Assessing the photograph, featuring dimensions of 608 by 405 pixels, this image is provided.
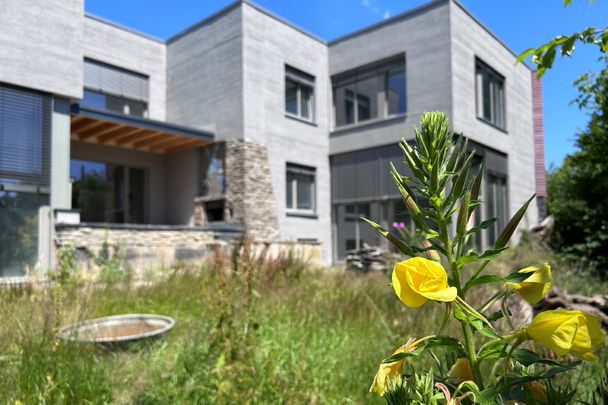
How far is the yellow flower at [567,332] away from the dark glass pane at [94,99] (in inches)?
620

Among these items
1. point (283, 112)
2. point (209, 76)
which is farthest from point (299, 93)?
point (209, 76)

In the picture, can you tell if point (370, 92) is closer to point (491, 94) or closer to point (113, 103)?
point (491, 94)

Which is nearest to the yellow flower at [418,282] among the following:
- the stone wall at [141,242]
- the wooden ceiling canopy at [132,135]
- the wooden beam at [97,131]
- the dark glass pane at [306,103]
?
the stone wall at [141,242]

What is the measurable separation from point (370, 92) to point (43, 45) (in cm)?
981

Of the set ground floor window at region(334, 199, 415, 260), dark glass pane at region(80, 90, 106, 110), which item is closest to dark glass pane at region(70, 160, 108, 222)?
dark glass pane at region(80, 90, 106, 110)

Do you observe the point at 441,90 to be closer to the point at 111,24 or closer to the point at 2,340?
the point at 111,24

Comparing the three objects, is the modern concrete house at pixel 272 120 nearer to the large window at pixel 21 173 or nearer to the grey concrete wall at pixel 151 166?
the grey concrete wall at pixel 151 166

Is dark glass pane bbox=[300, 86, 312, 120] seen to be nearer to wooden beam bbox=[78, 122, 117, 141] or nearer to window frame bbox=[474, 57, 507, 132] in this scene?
window frame bbox=[474, 57, 507, 132]

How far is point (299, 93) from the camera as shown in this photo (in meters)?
16.3

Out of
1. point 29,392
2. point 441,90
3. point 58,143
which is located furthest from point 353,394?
point 441,90

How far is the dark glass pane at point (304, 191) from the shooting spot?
1590 centimetres

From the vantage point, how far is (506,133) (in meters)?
17.1

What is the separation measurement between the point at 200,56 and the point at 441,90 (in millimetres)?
7753

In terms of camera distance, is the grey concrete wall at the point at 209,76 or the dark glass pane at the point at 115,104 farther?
the dark glass pane at the point at 115,104
